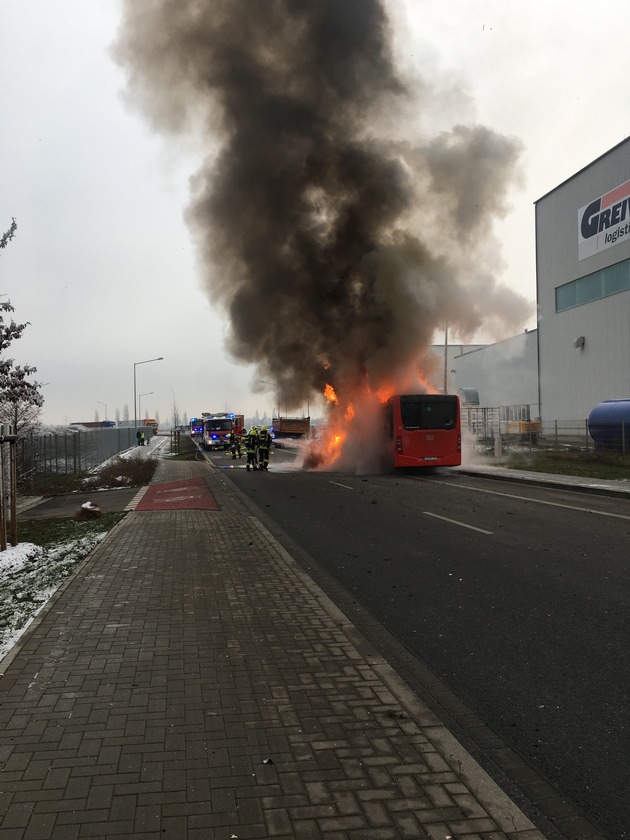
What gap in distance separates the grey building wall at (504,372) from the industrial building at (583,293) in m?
4.49

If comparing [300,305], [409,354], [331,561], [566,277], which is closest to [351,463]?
[409,354]

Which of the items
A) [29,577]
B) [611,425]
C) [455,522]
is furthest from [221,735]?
[611,425]

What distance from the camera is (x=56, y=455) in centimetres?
1959

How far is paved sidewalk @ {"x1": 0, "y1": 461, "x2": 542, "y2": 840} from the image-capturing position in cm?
230

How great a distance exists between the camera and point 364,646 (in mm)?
4070

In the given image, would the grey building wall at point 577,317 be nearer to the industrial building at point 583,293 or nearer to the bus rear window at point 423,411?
the industrial building at point 583,293

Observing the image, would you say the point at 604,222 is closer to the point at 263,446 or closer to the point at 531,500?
the point at 263,446

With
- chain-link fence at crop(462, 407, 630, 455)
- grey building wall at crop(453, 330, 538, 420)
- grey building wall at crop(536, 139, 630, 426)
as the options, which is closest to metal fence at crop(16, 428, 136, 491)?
chain-link fence at crop(462, 407, 630, 455)

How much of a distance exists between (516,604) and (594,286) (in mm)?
31122

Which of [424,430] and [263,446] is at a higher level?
[424,430]

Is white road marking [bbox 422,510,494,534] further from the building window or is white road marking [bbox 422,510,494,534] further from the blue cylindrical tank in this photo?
the building window

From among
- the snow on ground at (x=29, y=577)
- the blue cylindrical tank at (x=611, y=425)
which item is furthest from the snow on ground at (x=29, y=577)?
the blue cylindrical tank at (x=611, y=425)

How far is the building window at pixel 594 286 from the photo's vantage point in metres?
30.0

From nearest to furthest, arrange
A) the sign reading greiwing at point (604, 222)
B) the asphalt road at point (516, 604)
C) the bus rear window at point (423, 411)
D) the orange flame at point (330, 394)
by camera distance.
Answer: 1. the asphalt road at point (516, 604)
2. the bus rear window at point (423, 411)
3. the orange flame at point (330, 394)
4. the sign reading greiwing at point (604, 222)
